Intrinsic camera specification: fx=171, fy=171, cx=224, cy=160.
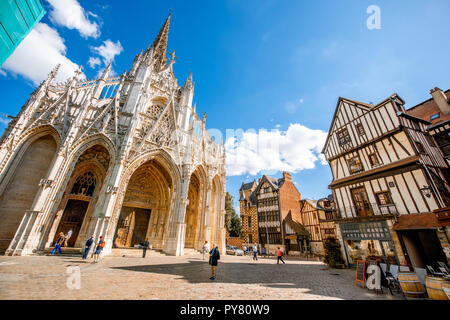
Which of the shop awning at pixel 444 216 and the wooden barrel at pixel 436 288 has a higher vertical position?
the shop awning at pixel 444 216

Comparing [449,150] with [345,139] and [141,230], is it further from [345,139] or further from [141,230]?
[141,230]

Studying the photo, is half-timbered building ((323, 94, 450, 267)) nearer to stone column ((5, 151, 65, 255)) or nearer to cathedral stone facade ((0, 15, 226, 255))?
cathedral stone facade ((0, 15, 226, 255))

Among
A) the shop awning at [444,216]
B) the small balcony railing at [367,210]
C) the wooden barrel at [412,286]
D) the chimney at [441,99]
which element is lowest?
the wooden barrel at [412,286]

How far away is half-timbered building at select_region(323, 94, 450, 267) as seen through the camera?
9430 mm

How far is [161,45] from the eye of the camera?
2673 cm

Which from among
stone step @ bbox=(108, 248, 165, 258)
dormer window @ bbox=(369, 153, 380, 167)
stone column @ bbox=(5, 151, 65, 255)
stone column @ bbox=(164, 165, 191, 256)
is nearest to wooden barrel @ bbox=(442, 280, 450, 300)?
dormer window @ bbox=(369, 153, 380, 167)

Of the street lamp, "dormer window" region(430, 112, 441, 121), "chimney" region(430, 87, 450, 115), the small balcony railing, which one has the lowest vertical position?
the small balcony railing

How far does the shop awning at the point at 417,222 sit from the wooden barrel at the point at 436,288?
19.2 feet

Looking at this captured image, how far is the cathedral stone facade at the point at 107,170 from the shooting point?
10516mm

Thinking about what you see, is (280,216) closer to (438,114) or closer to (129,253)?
(438,114)

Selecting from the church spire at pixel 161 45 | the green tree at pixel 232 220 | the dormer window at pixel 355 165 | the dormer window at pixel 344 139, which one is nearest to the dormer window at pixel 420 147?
the dormer window at pixel 355 165

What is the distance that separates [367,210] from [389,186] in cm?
203

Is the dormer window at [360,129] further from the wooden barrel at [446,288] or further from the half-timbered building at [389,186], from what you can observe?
the wooden barrel at [446,288]

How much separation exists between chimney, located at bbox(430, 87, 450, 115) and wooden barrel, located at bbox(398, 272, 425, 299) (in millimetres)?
15129
